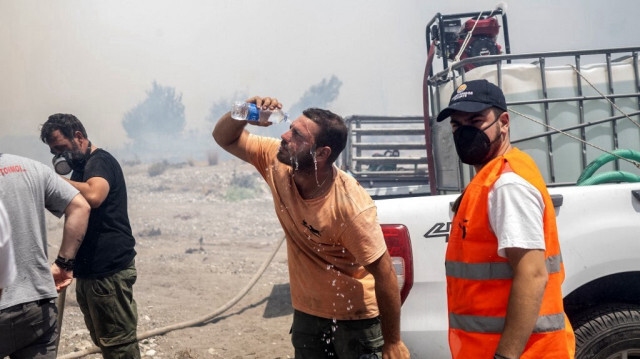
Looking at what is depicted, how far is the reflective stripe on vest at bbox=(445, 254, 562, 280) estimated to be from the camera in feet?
5.95

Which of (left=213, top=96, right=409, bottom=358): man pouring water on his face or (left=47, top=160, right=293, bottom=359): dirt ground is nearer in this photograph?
(left=213, top=96, right=409, bottom=358): man pouring water on his face

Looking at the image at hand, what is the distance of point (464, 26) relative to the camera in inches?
179

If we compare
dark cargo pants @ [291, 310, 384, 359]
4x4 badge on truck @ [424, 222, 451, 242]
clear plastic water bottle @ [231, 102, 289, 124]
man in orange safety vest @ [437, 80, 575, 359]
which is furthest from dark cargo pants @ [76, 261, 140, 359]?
man in orange safety vest @ [437, 80, 575, 359]

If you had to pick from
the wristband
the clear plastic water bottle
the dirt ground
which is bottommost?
the dirt ground

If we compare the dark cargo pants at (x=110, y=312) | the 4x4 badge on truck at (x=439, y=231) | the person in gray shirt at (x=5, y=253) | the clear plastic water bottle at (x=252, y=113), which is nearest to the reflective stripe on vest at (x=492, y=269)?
the 4x4 badge on truck at (x=439, y=231)

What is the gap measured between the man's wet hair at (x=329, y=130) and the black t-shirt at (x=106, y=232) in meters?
1.76

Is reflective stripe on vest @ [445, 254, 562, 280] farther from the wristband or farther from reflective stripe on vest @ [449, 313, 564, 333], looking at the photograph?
the wristband

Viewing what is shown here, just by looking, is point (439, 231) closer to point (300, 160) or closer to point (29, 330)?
point (300, 160)

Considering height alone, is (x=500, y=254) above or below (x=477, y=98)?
below

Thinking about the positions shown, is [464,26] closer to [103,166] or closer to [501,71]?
[501,71]

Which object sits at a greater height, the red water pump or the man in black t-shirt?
the red water pump

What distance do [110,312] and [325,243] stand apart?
184 centimetres

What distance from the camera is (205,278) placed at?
8.54 metres

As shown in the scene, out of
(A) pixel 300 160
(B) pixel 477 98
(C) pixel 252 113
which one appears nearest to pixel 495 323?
(B) pixel 477 98
